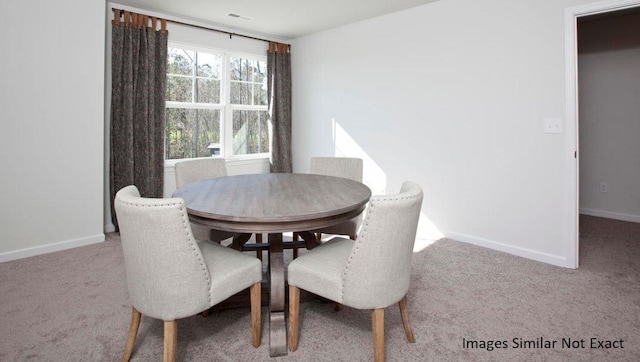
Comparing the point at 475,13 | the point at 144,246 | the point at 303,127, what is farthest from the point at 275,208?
the point at 303,127

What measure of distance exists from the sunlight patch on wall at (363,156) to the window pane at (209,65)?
167cm

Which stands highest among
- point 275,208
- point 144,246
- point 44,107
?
Answer: point 44,107

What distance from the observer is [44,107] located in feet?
10.3

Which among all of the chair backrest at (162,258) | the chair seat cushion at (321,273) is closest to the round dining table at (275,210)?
the chair seat cushion at (321,273)

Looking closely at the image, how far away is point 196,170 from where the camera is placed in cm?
301

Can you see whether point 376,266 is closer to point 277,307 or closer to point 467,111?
point 277,307

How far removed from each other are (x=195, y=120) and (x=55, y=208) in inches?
74.2

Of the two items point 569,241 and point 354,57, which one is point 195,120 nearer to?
point 354,57

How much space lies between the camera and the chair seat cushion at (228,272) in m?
1.63

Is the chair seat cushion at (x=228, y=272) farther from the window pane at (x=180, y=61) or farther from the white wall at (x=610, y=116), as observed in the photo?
the white wall at (x=610, y=116)

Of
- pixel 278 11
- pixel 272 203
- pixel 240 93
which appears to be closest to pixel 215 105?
pixel 240 93

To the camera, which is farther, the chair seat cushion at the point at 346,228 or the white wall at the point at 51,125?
the white wall at the point at 51,125

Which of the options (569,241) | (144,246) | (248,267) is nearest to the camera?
(144,246)

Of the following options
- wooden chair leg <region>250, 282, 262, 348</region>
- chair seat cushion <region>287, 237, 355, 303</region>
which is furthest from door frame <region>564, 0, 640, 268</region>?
wooden chair leg <region>250, 282, 262, 348</region>
